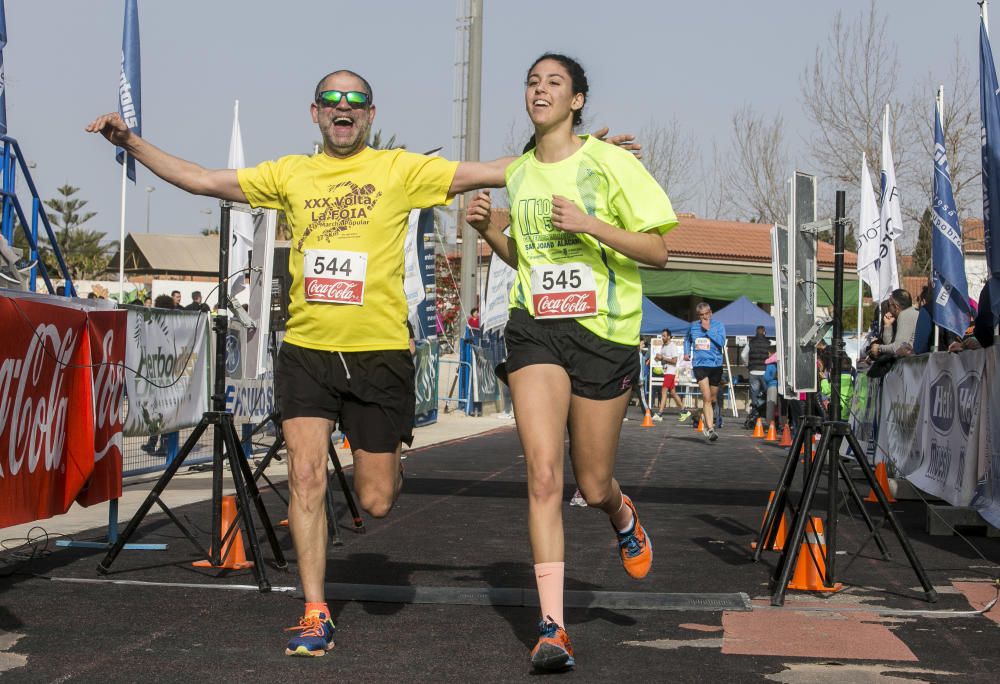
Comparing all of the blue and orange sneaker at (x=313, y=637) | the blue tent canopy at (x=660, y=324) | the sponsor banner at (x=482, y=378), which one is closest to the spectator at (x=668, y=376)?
the sponsor banner at (x=482, y=378)

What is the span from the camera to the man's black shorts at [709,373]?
65.9 ft

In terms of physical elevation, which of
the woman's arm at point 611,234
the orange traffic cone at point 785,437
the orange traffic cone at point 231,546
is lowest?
the orange traffic cone at point 785,437

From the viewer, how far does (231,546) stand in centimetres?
687

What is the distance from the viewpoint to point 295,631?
5.32 m

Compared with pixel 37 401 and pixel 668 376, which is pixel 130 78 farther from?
pixel 668 376

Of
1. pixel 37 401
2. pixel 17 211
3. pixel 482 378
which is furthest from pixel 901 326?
pixel 482 378

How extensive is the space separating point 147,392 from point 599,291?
7.19 metres

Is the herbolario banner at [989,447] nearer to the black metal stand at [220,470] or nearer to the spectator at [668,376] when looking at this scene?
the black metal stand at [220,470]

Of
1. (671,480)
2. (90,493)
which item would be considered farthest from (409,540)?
(671,480)

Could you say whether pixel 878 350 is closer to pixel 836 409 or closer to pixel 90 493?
pixel 836 409

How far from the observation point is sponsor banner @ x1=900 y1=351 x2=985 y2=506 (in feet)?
31.9

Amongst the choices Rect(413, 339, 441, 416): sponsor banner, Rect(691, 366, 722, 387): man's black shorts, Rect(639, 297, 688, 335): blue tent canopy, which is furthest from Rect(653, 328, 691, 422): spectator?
Rect(691, 366, 722, 387): man's black shorts

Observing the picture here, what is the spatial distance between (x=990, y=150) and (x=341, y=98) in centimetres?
695

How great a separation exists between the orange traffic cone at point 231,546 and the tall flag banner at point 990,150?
532 centimetres
